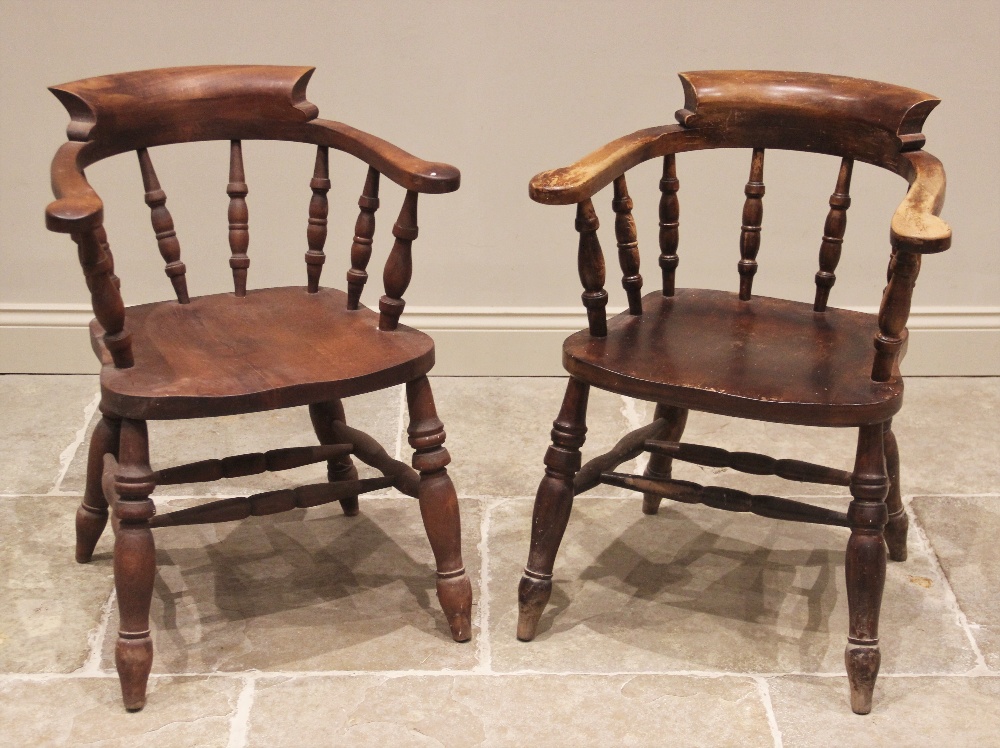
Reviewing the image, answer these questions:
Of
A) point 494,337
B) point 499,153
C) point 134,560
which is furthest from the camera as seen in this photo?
point 494,337

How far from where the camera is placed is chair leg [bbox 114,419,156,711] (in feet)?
6.51

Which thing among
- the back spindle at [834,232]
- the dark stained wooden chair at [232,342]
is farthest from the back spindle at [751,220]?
the dark stained wooden chair at [232,342]

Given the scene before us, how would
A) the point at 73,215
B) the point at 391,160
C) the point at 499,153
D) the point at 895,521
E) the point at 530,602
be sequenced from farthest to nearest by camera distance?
the point at 499,153 < the point at 895,521 < the point at 530,602 < the point at 391,160 < the point at 73,215

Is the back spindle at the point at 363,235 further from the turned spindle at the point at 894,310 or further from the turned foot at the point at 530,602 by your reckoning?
the turned spindle at the point at 894,310

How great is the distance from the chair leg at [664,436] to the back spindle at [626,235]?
0.35m

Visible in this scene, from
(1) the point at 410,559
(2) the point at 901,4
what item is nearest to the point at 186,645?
(1) the point at 410,559

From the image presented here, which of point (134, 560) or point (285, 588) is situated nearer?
point (134, 560)

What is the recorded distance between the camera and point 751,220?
2.35 meters

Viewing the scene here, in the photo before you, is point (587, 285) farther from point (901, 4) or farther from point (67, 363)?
point (67, 363)

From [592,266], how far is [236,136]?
2.45ft

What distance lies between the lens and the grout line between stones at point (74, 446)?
2.78m

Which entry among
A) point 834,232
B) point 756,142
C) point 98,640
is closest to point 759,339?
point 834,232

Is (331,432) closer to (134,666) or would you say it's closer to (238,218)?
(238,218)

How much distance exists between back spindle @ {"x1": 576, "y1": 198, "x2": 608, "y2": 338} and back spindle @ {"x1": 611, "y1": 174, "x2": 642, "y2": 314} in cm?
10
